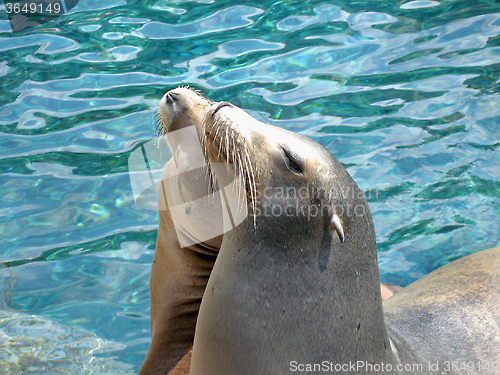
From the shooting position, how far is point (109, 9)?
779cm

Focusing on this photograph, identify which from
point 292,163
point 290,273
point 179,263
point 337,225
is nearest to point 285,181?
point 292,163

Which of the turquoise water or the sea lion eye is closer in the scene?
Answer: the sea lion eye

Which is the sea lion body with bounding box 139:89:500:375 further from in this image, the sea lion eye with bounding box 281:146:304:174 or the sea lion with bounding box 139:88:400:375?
the sea lion with bounding box 139:88:400:375

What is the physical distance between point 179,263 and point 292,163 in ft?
4.11

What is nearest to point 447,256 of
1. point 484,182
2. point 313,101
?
point 484,182

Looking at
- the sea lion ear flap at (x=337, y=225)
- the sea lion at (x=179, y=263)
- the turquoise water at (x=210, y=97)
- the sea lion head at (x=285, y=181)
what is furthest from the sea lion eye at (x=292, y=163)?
the turquoise water at (x=210, y=97)

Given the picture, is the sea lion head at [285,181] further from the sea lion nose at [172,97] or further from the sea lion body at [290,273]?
the sea lion nose at [172,97]

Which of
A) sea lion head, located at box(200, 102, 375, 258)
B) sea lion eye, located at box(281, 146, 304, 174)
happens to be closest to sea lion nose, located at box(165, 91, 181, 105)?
sea lion head, located at box(200, 102, 375, 258)

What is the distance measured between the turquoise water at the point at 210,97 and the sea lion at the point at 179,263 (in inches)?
20.6

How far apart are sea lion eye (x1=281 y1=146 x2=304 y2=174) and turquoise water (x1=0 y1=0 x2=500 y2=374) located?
204 cm

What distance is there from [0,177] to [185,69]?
254cm

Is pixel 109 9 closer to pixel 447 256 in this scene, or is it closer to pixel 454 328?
pixel 447 256

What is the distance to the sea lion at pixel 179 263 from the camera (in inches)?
119

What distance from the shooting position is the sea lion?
9.89ft
